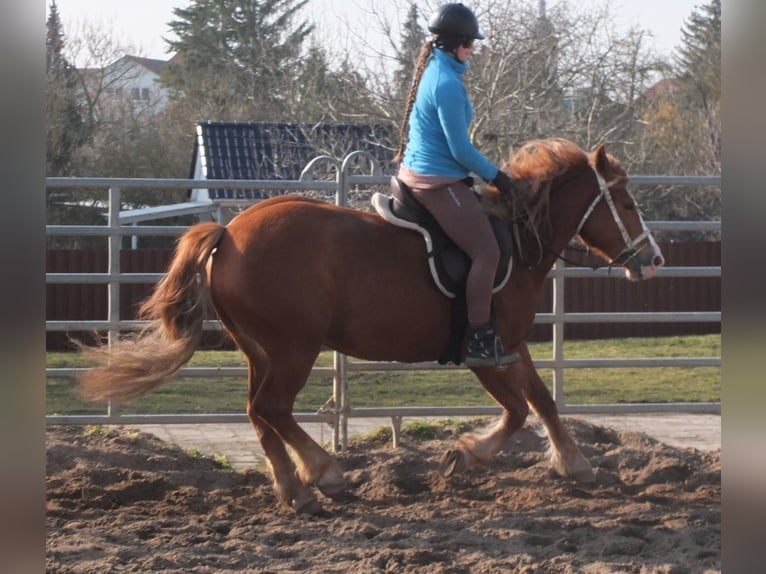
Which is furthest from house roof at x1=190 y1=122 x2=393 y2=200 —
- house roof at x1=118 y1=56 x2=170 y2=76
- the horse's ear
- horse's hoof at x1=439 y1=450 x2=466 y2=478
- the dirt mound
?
house roof at x1=118 y1=56 x2=170 y2=76

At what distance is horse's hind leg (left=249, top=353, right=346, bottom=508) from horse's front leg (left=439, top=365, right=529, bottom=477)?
67 cm

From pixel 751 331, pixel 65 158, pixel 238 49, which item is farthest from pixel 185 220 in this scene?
pixel 751 331

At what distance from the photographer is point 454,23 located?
5375 mm

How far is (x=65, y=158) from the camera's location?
1035 inches

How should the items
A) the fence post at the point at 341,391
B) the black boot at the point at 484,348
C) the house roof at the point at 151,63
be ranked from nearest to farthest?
1. the black boot at the point at 484,348
2. the fence post at the point at 341,391
3. the house roof at the point at 151,63

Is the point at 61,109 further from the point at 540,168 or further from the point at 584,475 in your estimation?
the point at 584,475

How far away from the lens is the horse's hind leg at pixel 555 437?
19.9 feet

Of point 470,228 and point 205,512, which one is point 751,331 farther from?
point 205,512

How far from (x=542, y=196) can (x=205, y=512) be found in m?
2.68

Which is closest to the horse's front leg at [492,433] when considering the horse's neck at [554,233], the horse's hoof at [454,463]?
the horse's hoof at [454,463]

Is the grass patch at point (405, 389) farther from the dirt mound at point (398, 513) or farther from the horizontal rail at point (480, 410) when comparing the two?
the dirt mound at point (398, 513)

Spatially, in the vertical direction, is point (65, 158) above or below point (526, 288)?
above

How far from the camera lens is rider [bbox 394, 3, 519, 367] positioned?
5410 mm

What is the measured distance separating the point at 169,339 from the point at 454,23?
2355 mm
